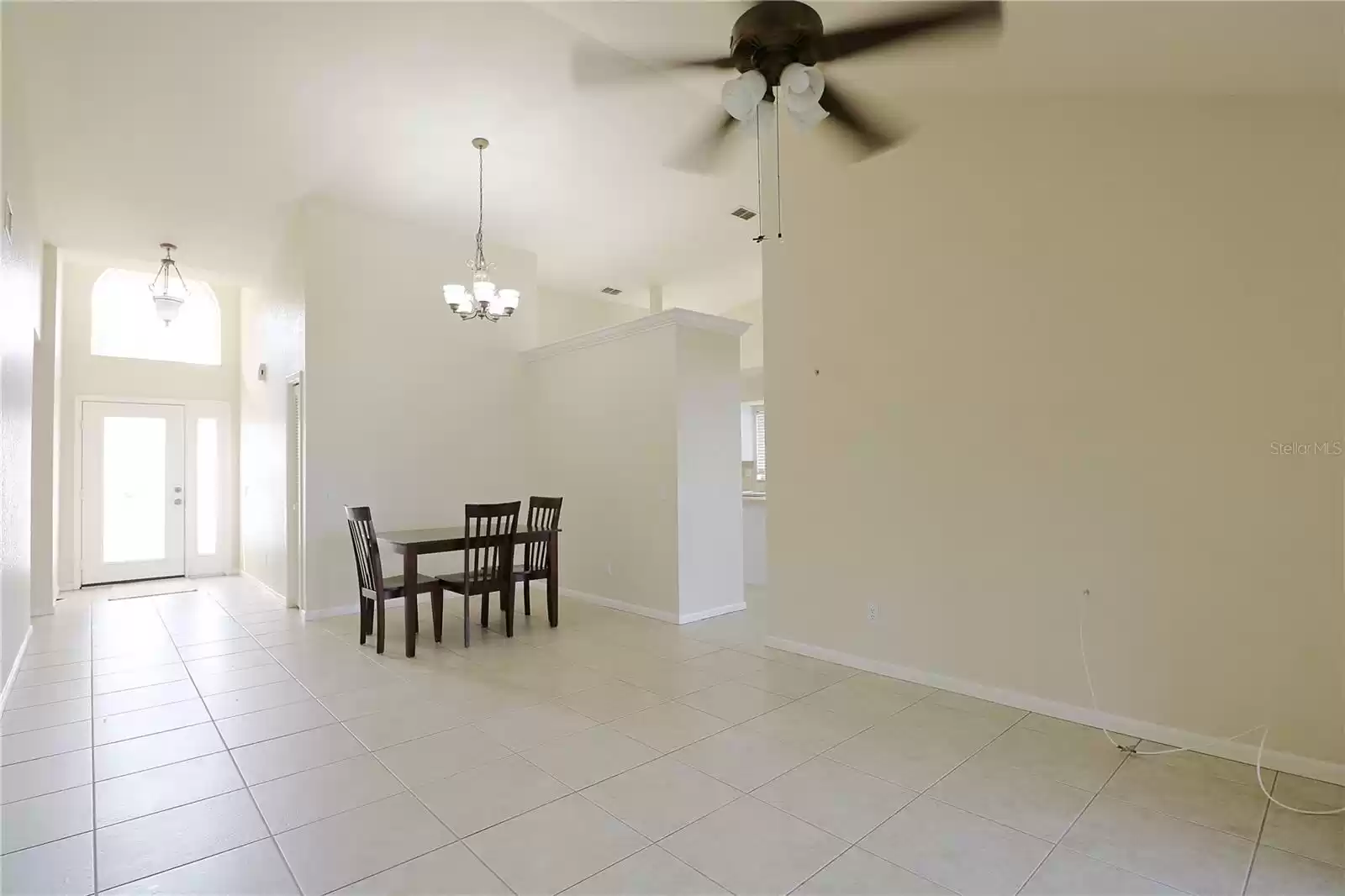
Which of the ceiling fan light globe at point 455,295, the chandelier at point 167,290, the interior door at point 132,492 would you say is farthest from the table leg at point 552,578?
the interior door at point 132,492

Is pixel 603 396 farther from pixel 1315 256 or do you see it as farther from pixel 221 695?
pixel 1315 256

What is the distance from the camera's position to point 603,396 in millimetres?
5707

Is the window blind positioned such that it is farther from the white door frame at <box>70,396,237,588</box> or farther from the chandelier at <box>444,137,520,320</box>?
the white door frame at <box>70,396,237,588</box>

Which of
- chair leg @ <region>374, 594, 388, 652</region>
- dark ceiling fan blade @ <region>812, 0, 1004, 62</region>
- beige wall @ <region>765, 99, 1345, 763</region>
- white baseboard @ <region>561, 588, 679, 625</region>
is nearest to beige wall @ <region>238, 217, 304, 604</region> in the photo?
chair leg @ <region>374, 594, 388, 652</region>

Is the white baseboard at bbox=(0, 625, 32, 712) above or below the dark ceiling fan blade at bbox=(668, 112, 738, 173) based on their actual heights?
below

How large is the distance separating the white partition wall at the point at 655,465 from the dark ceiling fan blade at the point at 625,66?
257 centimetres

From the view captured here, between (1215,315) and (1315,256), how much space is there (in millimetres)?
332

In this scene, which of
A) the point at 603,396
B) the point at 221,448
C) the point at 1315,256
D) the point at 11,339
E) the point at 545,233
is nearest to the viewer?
the point at 1315,256

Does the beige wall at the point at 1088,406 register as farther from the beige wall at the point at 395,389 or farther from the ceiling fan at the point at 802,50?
the beige wall at the point at 395,389

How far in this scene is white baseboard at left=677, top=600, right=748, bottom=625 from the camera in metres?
5.01

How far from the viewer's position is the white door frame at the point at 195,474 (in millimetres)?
7070

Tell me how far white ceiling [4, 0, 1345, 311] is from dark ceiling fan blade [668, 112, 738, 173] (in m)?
0.07

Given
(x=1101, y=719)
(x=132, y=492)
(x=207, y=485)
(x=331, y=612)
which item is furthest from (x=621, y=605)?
(x=132, y=492)

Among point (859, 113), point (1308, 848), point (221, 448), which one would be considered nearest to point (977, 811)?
point (1308, 848)
